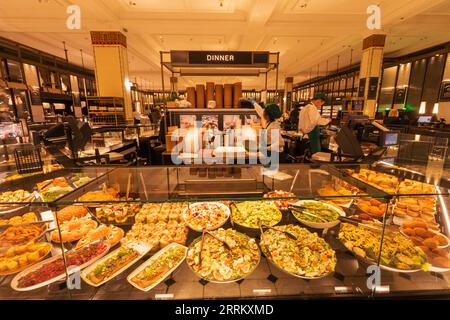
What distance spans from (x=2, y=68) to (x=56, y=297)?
1150cm

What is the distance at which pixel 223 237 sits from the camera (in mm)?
1642

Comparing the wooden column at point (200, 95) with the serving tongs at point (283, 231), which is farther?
the wooden column at point (200, 95)

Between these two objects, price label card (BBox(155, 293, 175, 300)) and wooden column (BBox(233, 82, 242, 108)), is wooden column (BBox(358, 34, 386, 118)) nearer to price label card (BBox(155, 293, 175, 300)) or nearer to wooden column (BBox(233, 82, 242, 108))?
wooden column (BBox(233, 82, 242, 108))

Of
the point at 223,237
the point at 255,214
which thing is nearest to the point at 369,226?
the point at 255,214

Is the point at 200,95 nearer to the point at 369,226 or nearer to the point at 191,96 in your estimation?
the point at 191,96

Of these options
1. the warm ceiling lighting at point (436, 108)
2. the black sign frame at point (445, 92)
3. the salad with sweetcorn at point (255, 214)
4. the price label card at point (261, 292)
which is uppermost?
the black sign frame at point (445, 92)

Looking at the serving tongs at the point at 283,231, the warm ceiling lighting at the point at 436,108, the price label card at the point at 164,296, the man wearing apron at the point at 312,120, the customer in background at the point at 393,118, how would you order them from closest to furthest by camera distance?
the price label card at the point at 164,296 → the serving tongs at the point at 283,231 → the man wearing apron at the point at 312,120 → the warm ceiling lighting at the point at 436,108 → the customer in background at the point at 393,118

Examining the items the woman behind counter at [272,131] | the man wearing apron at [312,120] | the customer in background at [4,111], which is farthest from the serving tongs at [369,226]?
the customer in background at [4,111]

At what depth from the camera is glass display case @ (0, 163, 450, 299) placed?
128cm

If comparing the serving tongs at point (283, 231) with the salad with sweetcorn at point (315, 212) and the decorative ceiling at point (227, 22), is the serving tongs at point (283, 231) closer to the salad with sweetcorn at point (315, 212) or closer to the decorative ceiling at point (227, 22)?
the salad with sweetcorn at point (315, 212)

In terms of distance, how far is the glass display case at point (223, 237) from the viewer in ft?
4.21

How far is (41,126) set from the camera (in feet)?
22.2

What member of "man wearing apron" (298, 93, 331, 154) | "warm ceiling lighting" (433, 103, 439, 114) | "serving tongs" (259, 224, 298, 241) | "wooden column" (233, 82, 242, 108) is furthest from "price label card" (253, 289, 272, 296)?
"warm ceiling lighting" (433, 103, 439, 114)
